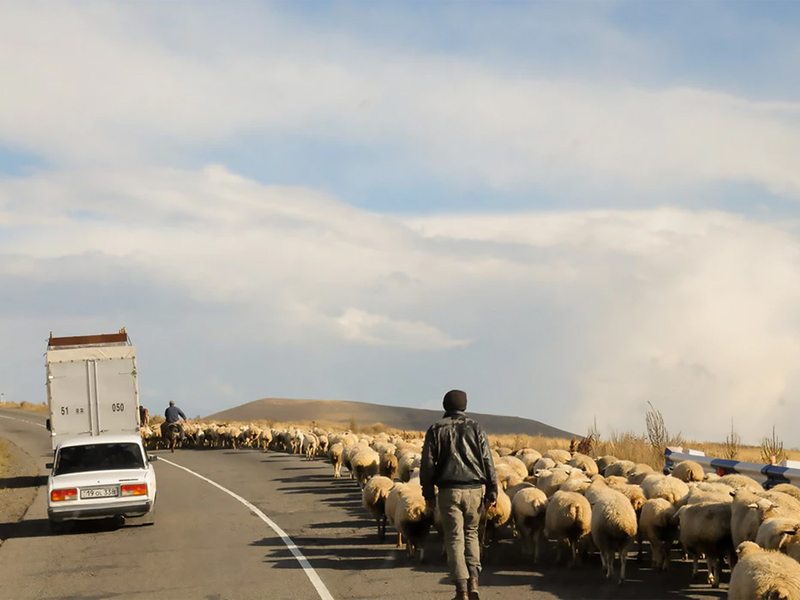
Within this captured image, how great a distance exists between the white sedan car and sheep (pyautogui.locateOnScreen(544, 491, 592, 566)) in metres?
7.74

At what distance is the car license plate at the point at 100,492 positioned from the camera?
53.6 ft

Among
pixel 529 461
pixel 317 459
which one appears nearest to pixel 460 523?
pixel 529 461

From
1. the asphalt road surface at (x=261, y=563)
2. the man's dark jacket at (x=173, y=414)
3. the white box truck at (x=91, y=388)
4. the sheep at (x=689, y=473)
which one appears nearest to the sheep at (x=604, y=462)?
the sheep at (x=689, y=473)

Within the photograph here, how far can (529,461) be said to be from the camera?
813 inches

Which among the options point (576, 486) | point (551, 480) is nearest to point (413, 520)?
point (576, 486)

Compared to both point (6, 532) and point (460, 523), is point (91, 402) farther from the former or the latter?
point (460, 523)

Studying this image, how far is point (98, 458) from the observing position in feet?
57.3

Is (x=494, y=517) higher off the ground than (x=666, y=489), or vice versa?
(x=666, y=489)

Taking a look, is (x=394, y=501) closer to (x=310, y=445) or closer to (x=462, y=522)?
(x=462, y=522)

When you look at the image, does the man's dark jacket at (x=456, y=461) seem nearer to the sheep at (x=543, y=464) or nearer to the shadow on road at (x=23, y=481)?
the sheep at (x=543, y=464)

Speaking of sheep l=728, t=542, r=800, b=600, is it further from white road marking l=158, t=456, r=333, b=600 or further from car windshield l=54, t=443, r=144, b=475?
car windshield l=54, t=443, r=144, b=475

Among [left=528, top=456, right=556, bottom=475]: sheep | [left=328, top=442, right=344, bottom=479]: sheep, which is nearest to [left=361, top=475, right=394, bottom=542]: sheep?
[left=528, top=456, right=556, bottom=475]: sheep

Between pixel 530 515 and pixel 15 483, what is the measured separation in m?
19.7

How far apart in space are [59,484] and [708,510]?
1088 centimetres
